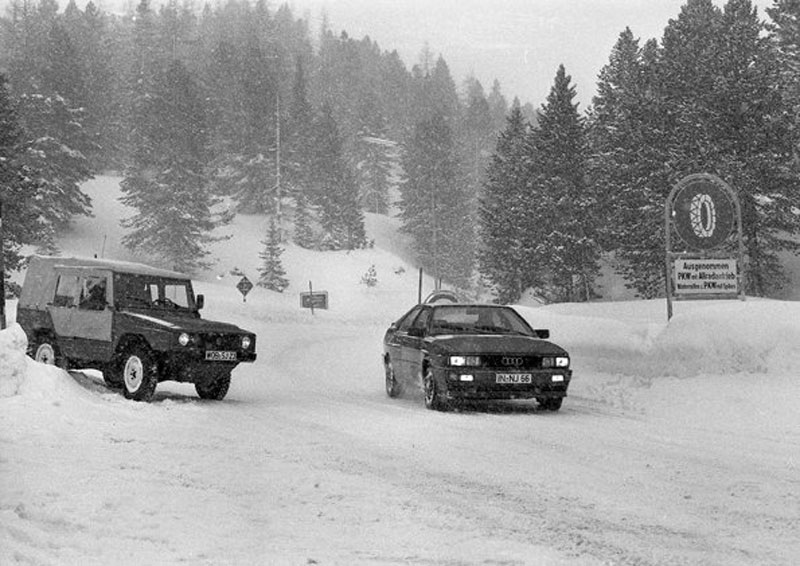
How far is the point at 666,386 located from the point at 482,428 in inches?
176

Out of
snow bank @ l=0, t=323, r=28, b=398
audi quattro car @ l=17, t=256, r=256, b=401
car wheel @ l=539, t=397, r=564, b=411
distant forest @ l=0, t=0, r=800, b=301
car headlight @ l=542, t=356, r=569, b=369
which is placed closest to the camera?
snow bank @ l=0, t=323, r=28, b=398

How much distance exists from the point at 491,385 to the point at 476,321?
1.97 meters

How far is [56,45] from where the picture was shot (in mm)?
61188

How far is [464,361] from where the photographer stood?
10.5 metres

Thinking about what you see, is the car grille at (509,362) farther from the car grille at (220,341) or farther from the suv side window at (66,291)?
the suv side window at (66,291)

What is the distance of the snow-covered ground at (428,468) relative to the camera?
14.4 feet

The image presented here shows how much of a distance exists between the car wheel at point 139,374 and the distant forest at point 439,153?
23.7 meters

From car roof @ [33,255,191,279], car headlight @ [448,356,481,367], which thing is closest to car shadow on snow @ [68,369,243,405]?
car roof @ [33,255,191,279]

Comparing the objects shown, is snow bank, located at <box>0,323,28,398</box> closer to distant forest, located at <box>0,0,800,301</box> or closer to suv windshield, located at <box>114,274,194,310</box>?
suv windshield, located at <box>114,274,194,310</box>

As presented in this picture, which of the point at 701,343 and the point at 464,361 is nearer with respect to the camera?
the point at 464,361

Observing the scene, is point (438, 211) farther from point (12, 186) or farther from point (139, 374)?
point (139, 374)

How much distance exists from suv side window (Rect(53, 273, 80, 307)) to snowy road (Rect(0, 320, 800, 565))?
248cm

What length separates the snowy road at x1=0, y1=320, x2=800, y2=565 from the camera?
14.2 ft

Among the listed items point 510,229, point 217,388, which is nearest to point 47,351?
point 217,388
